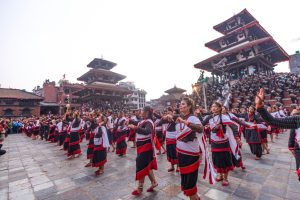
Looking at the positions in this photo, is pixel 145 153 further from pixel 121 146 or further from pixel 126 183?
pixel 121 146

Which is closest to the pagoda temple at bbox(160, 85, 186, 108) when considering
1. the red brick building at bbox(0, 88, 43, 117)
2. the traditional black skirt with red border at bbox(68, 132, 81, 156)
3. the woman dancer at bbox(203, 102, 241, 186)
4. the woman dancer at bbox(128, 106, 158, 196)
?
the red brick building at bbox(0, 88, 43, 117)

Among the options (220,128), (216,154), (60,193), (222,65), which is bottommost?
(60,193)

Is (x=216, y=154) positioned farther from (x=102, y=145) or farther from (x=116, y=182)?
(x=102, y=145)

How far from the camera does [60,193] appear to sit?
4.26 metres

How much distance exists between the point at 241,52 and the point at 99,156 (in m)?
28.2

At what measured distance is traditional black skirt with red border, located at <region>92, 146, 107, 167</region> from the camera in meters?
5.44

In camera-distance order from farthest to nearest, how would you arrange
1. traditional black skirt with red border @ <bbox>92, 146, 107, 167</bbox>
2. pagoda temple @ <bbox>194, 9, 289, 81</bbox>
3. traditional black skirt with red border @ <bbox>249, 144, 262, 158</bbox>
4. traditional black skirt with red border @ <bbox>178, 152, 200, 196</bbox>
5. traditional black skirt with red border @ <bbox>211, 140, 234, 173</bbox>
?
pagoda temple @ <bbox>194, 9, 289, 81</bbox> → traditional black skirt with red border @ <bbox>249, 144, 262, 158</bbox> → traditional black skirt with red border @ <bbox>92, 146, 107, 167</bbox> → traditional black skirt with red border @ <bbox>211, 140, 234, 173</bbox> → traditional black skirt with red border @ <bbox>178, 152, 200, 196</bbox>

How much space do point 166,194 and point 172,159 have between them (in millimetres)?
1715

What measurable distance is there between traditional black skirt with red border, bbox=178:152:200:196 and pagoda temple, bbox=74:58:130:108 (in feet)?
94.9

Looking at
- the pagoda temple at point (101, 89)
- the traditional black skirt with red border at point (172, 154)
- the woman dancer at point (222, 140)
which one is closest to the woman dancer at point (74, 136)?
the traditional black skirt with red border at point (172, 154)

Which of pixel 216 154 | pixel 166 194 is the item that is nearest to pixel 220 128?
pixel 216 154

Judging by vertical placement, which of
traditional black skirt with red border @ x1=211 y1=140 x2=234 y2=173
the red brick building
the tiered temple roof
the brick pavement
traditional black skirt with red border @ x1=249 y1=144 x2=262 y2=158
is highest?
the tiered temple roof

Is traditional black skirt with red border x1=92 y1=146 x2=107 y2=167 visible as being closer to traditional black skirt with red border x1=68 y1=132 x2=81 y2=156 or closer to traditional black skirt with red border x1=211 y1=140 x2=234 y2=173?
traditional black skirt with red border x1=68 y1=132 x2=81 y2=156

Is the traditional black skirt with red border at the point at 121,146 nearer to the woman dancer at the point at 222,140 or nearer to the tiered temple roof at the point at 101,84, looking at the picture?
the woman dancer at the point at 222,140
